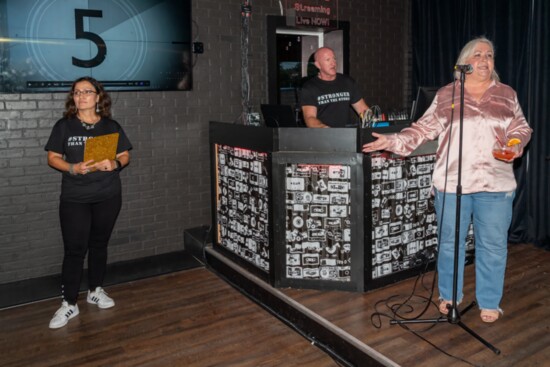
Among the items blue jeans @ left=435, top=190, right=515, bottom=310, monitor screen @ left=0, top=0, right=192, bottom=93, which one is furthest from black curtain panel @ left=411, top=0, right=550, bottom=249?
monitor screen @ left=0, top=0, right=192, bottom=93

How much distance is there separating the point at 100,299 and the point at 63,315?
329 mm

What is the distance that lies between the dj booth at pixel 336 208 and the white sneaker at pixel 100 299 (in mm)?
1128

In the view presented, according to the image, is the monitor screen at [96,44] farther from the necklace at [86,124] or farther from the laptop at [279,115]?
the laptop at [279,115]

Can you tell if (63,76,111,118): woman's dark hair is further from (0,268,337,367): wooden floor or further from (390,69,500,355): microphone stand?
(390,69,500,355): microphone stand

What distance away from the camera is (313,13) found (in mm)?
5523

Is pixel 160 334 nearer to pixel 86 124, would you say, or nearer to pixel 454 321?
pixel 86 124

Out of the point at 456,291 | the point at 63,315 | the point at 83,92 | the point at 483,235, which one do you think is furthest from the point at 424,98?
the point at 63,315

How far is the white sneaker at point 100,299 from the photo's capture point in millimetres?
3850

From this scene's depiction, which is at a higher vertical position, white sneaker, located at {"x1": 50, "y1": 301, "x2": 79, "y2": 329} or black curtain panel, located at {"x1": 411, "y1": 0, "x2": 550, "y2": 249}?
black curtain panel, located at {"x1": 411, "y1": 0, "x2": 550, "y2": 249}

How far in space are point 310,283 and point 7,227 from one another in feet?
8.20

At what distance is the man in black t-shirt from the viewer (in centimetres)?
446

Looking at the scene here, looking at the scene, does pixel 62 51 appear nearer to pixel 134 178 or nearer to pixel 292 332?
pixel 134 178

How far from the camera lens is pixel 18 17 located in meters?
4.09

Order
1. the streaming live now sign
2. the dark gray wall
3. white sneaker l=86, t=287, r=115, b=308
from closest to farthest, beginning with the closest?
white sneaker l=86, t=287, r=115, b=308, the dark gray wall, the streaming live now sign
